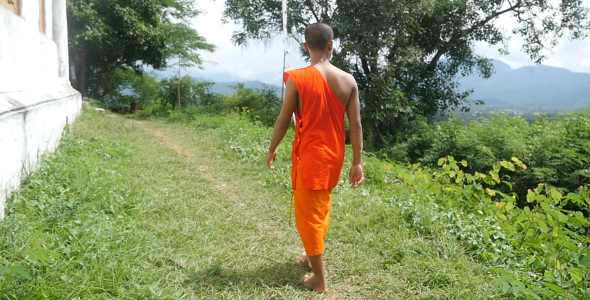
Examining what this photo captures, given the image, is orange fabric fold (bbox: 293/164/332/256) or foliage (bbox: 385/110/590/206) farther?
foliage (bbox: 385/110/590/206)

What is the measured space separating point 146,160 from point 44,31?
327cm

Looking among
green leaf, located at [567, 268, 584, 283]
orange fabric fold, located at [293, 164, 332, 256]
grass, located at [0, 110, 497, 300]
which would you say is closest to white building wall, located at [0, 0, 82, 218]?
grass, located at [0, 110, 497, 300]

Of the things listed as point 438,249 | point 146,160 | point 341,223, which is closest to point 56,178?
point 146,160

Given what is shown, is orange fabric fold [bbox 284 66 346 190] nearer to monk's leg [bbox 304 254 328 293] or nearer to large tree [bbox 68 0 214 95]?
monk's leg [bbox 304 254 328 293]

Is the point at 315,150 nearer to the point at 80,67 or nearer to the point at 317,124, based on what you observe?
the point at 317,124

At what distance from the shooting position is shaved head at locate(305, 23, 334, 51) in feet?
8.90

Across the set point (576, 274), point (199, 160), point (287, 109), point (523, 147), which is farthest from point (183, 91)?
point (576, 274)

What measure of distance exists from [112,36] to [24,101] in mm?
12741

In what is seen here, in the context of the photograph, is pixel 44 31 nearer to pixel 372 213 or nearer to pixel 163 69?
pixel 372 213

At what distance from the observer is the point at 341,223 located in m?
4.16

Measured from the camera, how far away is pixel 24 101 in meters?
4.29

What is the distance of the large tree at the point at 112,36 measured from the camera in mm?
14703

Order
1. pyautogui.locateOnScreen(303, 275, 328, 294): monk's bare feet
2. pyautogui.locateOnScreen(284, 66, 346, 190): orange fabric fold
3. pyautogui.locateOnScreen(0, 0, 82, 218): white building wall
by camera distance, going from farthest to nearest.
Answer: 1. pyautogui.locateOnScreen(0, 0, 82, 218): white building wall
2. pyautogui.locateOnScreen(303, 275, 328, 294): monk's bare feet
3. pyautogui.locateOnScreen(284, 66, 346, 190): orange fabric fold

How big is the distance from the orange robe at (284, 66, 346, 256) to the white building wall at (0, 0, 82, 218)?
245 centimetres
